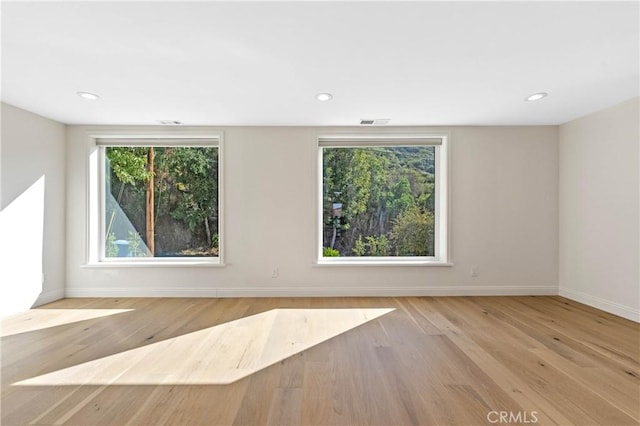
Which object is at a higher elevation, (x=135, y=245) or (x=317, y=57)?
(x=317, y=57)

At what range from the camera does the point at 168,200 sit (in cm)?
407

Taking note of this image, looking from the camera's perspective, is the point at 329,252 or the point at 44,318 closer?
the point at 44,318

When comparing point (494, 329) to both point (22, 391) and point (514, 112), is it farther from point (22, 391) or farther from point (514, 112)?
point (22, 391)

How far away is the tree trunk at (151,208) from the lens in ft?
13.3

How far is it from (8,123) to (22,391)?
2829 mm

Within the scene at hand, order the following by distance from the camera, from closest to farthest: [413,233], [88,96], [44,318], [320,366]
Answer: [320,366] → [88,96] → [44,318] → [413,233]

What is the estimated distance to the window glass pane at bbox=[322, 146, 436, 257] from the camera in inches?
162

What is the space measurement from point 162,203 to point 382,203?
303cm

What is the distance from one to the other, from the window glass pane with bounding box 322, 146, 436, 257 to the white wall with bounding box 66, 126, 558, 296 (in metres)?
0.30

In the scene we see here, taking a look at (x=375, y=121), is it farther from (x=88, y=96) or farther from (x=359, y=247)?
(x=88, y=96)

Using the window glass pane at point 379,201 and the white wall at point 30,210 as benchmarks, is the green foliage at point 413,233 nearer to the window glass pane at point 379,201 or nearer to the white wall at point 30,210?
the window glass pane at point 379,201

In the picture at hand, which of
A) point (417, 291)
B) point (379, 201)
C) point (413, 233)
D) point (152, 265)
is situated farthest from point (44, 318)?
point (413, 233)

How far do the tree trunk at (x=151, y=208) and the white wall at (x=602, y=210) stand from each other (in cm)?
545

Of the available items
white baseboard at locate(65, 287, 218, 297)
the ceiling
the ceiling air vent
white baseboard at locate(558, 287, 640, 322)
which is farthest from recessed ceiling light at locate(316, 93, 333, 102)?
white baseboard at locate(558, 287, 640, 322)
